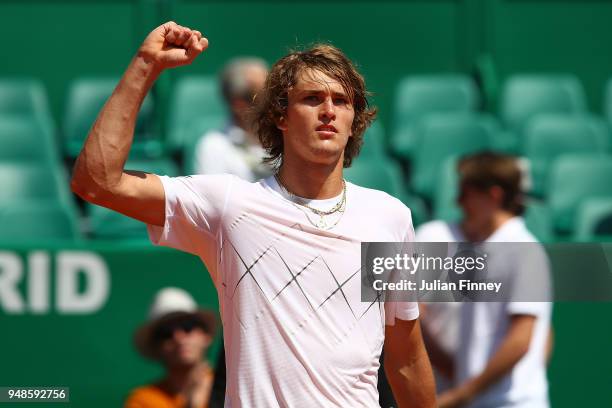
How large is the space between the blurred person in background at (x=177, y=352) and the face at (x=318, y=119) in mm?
1722

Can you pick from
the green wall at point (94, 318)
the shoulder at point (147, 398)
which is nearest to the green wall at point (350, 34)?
the green wall at point (94, 318)

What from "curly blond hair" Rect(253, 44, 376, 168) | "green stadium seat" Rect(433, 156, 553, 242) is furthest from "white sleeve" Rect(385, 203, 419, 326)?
"green stadium seat" Rect(433, 156, 553, 242)

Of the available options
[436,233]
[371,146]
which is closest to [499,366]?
[436,233]

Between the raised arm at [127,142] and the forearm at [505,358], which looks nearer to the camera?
the raised arm at [127,142]

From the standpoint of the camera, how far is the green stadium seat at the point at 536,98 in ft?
29.9

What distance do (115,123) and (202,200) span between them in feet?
0.90

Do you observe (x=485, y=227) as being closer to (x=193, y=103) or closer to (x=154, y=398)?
(x=154, y=398)

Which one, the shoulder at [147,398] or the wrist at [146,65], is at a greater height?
the wrist at [146,65]

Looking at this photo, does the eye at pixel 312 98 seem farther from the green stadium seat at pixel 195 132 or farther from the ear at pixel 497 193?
the green stadium seat at pixel 195 132

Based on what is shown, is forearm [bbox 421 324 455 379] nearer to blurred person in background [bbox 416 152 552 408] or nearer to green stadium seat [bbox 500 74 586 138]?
blurred person in background [bbox 416 152 552 408]

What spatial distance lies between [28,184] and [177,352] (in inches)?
105

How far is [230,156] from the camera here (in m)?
5.04

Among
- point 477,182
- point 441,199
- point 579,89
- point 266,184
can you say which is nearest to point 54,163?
point 441,199

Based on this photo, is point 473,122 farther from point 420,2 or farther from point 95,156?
point 95,156
